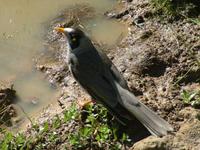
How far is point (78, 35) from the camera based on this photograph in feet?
22.9

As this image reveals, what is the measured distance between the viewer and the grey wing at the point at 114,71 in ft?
21.3

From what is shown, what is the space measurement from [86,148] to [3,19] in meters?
2.76

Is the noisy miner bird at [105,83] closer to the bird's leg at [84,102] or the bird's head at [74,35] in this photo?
the bird's head at [74,35]

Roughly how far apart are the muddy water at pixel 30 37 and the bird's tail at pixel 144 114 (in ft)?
3.70

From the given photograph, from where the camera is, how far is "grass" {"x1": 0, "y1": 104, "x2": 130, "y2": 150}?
6.19 m

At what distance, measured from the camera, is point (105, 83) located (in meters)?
6.55

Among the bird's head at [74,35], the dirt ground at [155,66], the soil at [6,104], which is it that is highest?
the bird's head at [74,35]

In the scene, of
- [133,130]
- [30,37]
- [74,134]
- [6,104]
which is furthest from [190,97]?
[30,37]

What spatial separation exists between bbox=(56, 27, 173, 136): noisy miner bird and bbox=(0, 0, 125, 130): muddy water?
23.6 inches

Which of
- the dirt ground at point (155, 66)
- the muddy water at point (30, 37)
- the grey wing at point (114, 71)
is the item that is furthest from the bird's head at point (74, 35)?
the muddy water at point (30, 37)

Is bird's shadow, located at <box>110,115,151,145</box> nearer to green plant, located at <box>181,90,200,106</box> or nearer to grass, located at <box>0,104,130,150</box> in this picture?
grass, located at <box>0,104,130,150</box>

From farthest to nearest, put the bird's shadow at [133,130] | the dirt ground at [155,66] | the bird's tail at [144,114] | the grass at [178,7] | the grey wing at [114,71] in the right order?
the grass at [178,7] < the grey wing at [114,71] < the bird's shadow at [133,130] < the dirt ground at [155,66] < the bird's tail at [144,114]

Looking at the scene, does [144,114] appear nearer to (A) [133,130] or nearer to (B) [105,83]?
(A) [133,130]

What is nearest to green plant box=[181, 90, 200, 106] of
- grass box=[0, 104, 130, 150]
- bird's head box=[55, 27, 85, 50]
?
grass box=[0, 104, 130, 150]
